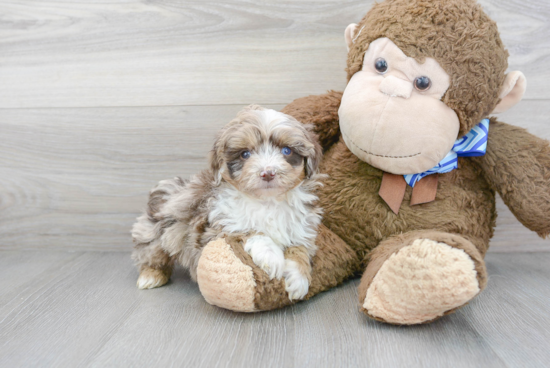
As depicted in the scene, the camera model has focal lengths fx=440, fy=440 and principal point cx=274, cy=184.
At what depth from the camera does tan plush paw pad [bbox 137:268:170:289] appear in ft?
4.83

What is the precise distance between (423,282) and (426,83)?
53 centimetres

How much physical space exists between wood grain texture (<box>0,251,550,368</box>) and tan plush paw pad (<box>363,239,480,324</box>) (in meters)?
0.06

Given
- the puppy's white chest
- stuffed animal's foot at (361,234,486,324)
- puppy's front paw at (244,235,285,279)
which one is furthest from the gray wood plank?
stuffed animal's foot at (361,234,486,324)

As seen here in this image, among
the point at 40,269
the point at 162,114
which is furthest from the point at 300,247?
the point at 40,269

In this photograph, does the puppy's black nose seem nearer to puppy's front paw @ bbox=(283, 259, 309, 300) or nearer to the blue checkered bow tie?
puppy's front paw @ bbox=(283, 259, 309, 300)

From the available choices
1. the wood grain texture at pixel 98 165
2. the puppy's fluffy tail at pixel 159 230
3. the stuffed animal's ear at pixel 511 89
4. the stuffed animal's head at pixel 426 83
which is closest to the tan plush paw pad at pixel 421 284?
the stuffed animal's head at pixel 426 83

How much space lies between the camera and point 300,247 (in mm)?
1285

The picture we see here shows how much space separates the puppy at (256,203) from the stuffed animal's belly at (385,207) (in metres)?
0.10

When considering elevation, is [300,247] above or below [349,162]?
below

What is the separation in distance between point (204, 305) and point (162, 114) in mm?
816

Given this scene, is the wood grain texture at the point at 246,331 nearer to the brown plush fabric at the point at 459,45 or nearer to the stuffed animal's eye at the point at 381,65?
the brown plush fabric at the point at 459,45

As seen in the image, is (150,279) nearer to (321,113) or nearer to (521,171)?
(321,113)

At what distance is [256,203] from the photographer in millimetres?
1271

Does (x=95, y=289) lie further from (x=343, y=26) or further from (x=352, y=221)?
(x=343, y=26)
